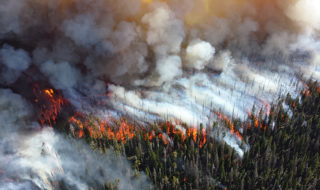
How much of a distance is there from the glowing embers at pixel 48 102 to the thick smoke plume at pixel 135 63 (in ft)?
2.92

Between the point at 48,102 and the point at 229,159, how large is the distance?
2215 cm

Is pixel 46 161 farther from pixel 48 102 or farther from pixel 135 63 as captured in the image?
pixel 135 63

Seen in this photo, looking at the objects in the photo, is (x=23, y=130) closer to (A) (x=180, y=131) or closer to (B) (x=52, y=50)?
(B) (x=52, y=50)

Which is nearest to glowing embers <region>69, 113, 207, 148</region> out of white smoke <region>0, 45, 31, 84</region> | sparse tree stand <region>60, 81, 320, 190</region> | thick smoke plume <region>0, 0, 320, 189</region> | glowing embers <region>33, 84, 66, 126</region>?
sparse tree stand <region>60, 81, 320, 190</region>

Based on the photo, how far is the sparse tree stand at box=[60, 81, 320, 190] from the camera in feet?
76.1

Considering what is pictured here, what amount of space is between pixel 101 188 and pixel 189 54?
24101 mm

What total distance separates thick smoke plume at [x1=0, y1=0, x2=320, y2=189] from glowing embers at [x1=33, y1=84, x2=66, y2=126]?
2.92 ft

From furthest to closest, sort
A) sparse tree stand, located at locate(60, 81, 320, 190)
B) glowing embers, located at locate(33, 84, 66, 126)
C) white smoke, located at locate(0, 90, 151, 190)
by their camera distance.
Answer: glowing embers, located at locate(33, 84, 66, 126)
sparse tree stand, located at locate(60, 81, 320, 190)
white smoke, located at locate(0, 90, 151, 190)

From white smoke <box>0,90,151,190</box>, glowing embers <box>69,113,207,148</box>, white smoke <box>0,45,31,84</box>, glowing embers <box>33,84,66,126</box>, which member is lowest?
white smoke <box>0,90,151,190</box>

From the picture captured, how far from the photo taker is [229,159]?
83.8 ft

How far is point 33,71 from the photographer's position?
29.0 meters

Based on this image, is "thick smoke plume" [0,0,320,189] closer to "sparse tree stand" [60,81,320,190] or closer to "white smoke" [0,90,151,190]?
"white smoke" [0,90,151,190]

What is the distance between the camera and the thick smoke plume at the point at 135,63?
27.5 meters

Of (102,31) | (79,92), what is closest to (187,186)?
(79,92)
